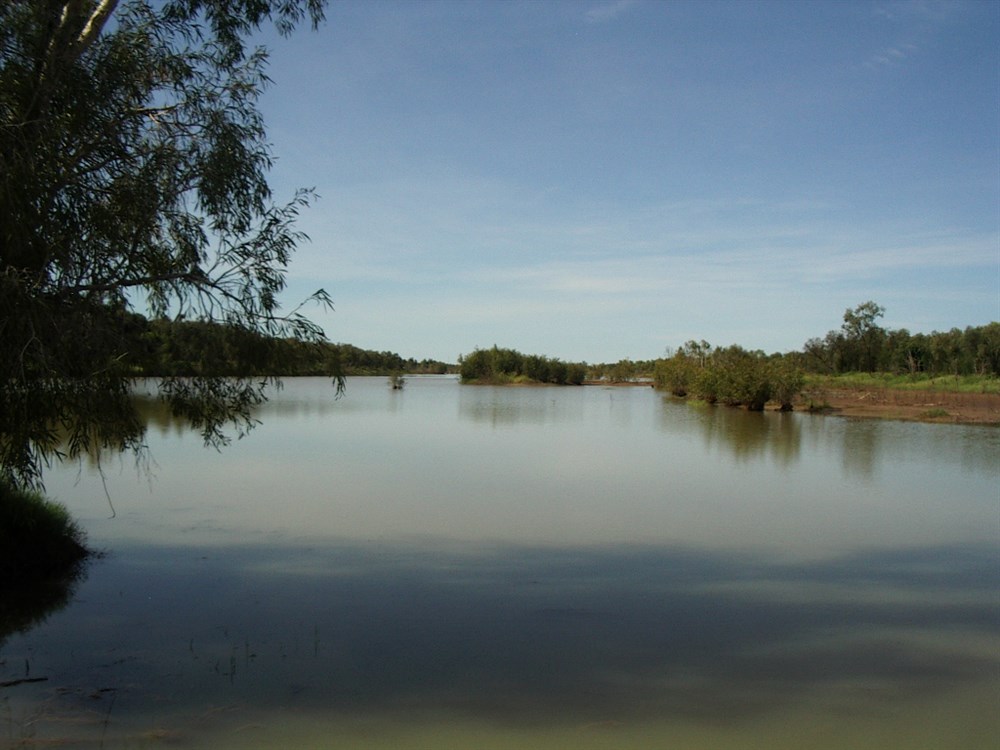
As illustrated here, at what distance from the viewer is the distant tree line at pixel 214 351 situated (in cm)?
514

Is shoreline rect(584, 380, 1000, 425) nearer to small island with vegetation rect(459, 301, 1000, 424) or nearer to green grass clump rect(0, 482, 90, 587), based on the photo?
small island with vegetation rect(459, 301, 1000, 424)

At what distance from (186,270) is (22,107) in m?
1.37

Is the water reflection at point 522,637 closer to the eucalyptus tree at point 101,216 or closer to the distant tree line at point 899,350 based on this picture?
the eucalyptus tree at point 101,216

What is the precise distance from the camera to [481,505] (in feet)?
39.5

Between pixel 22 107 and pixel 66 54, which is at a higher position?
pixel 66 54

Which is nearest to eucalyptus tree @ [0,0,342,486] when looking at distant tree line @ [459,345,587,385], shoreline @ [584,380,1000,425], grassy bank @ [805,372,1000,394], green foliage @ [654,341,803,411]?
shoreline @ [584,380,1000,425]

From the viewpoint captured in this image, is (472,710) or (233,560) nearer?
(472,710)

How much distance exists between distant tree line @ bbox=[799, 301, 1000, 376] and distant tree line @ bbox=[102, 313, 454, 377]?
54.2m

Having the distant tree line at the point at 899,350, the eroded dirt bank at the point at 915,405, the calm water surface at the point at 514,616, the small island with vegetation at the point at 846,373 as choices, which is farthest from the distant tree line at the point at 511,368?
the calm water surface at the point at 514,616

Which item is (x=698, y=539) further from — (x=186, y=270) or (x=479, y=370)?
(x=479, y=370)

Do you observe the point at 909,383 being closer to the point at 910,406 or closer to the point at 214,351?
the point at 910,406

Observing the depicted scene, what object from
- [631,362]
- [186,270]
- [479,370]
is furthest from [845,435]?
[631,362]

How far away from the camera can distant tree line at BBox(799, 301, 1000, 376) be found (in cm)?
5328

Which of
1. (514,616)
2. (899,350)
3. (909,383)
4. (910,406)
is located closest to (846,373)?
(899,350)
